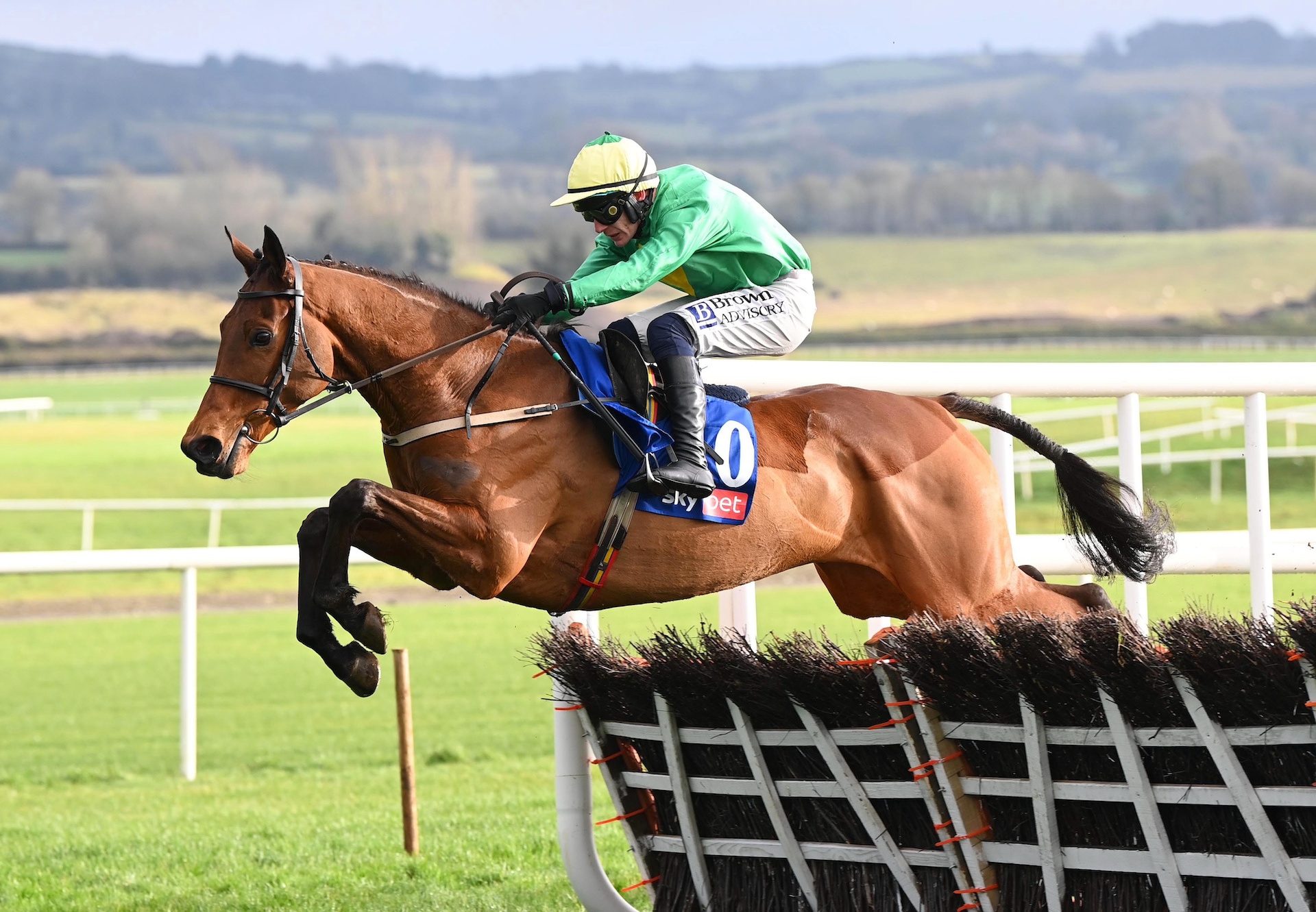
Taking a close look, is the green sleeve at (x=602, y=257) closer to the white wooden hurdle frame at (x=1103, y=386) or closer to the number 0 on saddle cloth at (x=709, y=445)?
the number 0 on saddle cloth at (x=709, y=445)

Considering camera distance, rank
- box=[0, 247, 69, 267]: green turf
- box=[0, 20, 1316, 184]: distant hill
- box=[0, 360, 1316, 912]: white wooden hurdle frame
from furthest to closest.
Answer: box=[0, 20, 1316, 184]: distant hill
box=[0, 247, 69, 267]: green turf
box=[0, 360, 1316, 912]: white wooden hurdle frame

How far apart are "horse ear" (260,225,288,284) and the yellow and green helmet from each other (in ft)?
2.16

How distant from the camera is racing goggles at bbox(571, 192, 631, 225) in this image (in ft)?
12.9

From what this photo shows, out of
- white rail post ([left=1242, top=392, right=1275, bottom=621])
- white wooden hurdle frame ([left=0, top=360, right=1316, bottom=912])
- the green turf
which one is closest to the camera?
white wooden hurdle frame ([left=0, top=360, right=1316, bottom=912])

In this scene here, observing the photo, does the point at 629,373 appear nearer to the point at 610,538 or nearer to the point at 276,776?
the point at 610,538

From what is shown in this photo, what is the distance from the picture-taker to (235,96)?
194 metres

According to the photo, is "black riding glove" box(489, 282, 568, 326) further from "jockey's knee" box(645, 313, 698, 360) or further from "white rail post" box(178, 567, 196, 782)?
"white rail post" box(178, 567, 196, 782)

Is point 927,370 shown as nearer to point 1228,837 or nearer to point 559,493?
point 559,493

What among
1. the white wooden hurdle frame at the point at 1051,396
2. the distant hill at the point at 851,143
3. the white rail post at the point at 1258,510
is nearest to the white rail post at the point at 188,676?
the white wooden hurdle frame at the point at 1051,396

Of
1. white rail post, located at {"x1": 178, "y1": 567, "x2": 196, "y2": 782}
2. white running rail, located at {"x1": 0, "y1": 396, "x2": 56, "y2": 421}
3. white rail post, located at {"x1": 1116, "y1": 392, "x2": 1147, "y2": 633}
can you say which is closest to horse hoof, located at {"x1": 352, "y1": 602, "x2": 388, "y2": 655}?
white rail post, located at {"x1": 1116, "y1": 392, "x2": 1147, "y2": 633}

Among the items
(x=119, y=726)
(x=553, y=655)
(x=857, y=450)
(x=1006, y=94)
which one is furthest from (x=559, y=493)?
(x=1006, y=94)

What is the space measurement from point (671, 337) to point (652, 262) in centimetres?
18

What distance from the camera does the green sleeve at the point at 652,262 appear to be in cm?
375

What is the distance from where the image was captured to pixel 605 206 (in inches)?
156
